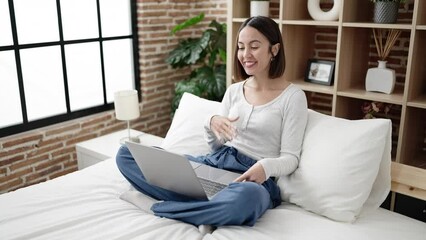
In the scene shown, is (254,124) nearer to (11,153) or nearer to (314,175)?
(314,175)

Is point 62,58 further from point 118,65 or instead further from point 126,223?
point 126,223

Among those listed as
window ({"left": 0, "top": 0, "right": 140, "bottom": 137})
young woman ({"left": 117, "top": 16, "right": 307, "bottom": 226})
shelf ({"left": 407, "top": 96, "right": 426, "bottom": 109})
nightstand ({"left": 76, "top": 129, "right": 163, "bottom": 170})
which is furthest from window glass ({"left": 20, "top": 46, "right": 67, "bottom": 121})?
shelf ({"left": 407, "top": 96, "right": 426, "bottom": 109})

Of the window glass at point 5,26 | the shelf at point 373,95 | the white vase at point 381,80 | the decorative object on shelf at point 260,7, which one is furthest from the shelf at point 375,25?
the window glass at point 5,26

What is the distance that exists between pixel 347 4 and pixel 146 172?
4.74 feet

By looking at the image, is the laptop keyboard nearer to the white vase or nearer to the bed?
the bed

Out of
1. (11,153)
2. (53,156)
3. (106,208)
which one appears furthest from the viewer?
(53,156)

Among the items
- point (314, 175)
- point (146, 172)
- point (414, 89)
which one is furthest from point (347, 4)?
point (146, 172)

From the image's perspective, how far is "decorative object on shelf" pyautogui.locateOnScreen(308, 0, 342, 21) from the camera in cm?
235

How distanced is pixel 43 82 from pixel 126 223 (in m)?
1.66

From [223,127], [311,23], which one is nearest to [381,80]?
[311,23]

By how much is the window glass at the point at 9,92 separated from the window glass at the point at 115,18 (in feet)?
2.48

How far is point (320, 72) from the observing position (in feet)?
8.39

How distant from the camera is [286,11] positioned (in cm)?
250

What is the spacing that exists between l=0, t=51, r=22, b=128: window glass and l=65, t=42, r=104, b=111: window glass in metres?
0.39
